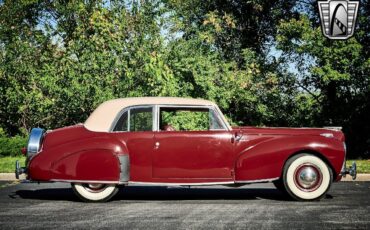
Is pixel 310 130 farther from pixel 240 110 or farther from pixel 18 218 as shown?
pixel 240 110

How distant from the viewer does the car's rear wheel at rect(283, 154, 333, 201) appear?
8391 millimetres

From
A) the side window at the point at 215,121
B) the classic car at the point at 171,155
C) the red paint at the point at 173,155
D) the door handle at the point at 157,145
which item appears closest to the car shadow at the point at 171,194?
the classic car at the point at 171,155

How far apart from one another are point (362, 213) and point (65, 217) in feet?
12.9

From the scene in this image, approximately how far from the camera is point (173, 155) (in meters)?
8.30

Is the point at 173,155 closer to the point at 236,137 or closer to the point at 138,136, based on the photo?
the point at 138,136

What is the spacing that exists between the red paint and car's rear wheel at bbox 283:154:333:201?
12 cm

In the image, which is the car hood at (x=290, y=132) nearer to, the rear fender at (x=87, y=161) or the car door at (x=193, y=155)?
the car door at (x=193, y=155)

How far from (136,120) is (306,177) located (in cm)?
282

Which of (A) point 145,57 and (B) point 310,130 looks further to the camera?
(A) point 145,57

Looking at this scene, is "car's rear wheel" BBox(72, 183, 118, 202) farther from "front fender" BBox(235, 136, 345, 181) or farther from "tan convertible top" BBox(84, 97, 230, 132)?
"front fender" BBox(235, 136, 345, 181)

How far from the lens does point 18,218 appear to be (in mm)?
6875

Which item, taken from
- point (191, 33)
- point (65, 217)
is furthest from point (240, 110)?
point (65, 217)

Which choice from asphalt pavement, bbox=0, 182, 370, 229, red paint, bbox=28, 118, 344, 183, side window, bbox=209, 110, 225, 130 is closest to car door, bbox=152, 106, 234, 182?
red paint, bbox=28, 118, 344, 183

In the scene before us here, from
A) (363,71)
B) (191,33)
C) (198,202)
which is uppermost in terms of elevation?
(191,33)
